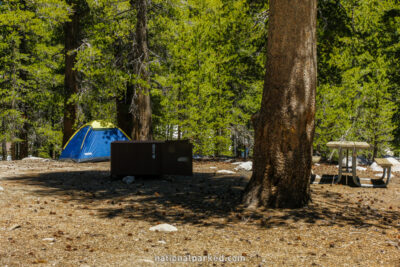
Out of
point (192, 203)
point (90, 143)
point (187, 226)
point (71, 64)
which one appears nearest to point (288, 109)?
point (192, 203)

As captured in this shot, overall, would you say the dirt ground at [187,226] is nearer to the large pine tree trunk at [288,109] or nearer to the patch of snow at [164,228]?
the patch of snow at [164,228]

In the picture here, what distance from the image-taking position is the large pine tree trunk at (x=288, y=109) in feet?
23.9

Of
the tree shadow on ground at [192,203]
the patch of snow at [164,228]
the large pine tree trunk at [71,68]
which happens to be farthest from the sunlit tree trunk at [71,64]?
the patch of snow at [164,228]

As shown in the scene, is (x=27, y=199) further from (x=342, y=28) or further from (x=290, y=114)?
(x=342, y=28)

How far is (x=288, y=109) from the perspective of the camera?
23.9ft

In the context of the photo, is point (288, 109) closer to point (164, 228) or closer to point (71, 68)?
point (164, 228)

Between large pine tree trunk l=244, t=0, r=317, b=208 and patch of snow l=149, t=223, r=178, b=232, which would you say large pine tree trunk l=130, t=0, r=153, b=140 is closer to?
large pine tree trunk l=244, t=0, r=317, b=208

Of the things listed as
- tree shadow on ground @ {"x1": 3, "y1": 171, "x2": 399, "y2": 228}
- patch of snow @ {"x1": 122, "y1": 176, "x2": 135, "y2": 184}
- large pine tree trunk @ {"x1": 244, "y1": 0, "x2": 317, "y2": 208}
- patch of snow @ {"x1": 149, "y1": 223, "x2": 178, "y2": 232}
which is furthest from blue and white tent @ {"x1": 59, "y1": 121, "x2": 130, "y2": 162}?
patch of snow @ {"x1": 149, "y1": 223, "x2": 178, "y2": 232}

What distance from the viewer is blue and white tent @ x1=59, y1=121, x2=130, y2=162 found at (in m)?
16.7

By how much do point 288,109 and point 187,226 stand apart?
2.78 metres

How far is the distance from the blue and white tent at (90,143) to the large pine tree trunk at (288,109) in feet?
35.5

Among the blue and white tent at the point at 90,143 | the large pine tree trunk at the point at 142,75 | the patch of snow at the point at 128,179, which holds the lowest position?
the patch of snow at the point at 128,179

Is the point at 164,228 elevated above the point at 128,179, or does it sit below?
below

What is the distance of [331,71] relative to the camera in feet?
45.5
